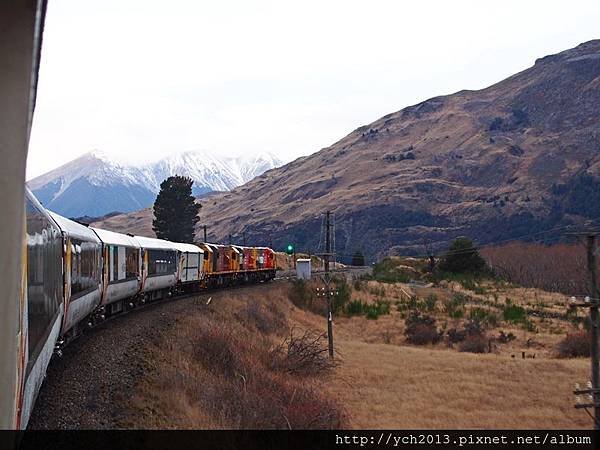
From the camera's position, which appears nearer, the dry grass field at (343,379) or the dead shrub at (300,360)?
the dry grass field at (343,379)

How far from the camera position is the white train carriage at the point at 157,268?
3200 cm

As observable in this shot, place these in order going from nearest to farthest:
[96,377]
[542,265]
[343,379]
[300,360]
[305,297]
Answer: [96,377] → [300,360] → [343,379] → [305,297] → [542,265]

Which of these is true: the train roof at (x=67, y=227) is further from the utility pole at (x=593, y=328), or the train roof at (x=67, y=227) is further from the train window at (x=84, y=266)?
the utility pole at (x=593, y=328)

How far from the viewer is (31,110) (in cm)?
354

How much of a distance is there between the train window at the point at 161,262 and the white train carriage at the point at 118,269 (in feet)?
6.67

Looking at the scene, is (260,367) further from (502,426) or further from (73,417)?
(73,417)

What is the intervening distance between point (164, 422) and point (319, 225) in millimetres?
183475

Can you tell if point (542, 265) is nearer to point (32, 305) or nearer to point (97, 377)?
point (97, 377)

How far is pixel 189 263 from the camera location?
146 feet

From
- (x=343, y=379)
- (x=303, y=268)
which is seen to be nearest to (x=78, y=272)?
(x=343, y=379)

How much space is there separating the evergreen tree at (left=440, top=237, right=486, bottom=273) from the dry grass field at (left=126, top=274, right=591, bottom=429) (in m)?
28.2

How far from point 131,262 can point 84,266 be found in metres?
10.4

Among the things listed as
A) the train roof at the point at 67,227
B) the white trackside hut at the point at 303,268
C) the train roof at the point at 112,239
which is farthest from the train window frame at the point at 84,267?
the white trackside hut at the point at 303,268

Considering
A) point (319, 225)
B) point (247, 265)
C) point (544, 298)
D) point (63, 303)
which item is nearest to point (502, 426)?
point (63, 303)
